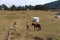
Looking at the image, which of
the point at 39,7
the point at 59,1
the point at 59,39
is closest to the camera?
the point at 59,39

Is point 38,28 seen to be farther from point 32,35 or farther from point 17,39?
point 17,39

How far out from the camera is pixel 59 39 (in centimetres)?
→ 2011

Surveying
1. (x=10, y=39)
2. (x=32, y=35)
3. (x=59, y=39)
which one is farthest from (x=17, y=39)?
(x=59, y=39)

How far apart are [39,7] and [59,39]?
3572 inches

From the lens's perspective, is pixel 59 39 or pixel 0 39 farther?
pixel 0 39

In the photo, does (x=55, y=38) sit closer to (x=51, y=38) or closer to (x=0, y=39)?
(x=51, y=38)

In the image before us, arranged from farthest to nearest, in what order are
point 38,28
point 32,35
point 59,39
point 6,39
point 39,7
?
point 39,7 → point 38,28 → point 32,35 → point 6,39 → point 59,39

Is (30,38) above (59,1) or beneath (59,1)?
above

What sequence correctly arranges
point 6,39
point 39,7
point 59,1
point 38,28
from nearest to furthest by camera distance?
1. point 6,39
2. point 38,28
3. point 39,7
4. point 59,1

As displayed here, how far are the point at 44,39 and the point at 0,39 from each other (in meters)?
4.18

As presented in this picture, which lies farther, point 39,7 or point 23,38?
point 39,7

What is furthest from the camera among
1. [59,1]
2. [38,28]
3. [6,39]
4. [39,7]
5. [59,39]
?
[59,1]

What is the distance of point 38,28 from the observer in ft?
97.3

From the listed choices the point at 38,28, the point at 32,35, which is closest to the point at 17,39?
the point at 32,35
